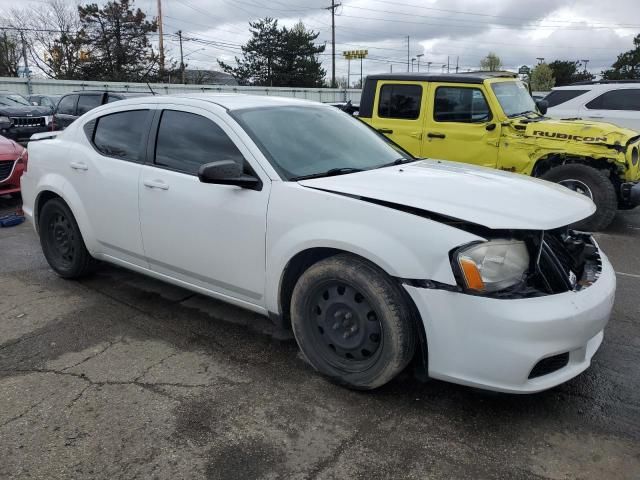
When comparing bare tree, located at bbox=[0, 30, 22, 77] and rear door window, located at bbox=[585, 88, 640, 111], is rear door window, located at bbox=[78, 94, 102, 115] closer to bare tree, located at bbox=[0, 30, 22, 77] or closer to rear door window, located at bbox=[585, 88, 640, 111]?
rear door window, located at bbox=[585, 88, 640, 111]

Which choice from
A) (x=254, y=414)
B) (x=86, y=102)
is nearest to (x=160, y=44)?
(x=86, y=102)

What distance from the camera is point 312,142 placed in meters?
3.65

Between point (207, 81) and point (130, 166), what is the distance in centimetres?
5925

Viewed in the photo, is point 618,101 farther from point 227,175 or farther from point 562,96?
point 227,175

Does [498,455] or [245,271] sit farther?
[245,271]

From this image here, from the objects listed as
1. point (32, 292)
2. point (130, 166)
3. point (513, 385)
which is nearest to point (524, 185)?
point (513, 385)

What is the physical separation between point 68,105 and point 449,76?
1018 cm

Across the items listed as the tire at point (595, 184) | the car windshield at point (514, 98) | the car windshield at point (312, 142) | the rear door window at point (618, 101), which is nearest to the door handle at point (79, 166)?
the car windshield at point (312, 142)

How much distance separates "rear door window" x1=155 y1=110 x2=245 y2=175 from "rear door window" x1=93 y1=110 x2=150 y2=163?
207 millimetres

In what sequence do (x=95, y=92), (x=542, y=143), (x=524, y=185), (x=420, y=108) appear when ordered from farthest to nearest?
(x=95, y=92)
(x=420, y=108)
(x=542, y=143)
(x=524, y=185)

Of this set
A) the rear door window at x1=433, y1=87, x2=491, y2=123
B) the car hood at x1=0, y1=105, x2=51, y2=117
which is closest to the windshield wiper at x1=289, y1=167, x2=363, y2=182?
the rear door window at x1=433, y1=87, x2=491, y2=123

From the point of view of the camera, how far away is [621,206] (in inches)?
276

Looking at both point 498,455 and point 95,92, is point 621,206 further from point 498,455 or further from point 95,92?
point 95,92

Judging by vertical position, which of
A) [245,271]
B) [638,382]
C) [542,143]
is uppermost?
[542,143]
